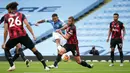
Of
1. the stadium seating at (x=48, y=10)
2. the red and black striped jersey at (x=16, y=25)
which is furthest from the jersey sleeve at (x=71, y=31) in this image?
the stadium seating at (x=48, y=10)

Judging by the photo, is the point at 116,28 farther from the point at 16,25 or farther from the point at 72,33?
the point at 16,25

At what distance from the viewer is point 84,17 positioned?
102ft

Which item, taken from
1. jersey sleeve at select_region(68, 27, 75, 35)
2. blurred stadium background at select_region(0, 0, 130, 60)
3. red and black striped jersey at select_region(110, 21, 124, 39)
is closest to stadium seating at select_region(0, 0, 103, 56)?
blurred stadium background at select_region(0, 0, 130, 60)

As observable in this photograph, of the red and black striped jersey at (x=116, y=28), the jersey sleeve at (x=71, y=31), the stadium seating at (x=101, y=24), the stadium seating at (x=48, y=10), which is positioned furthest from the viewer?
the stadium seating at (x=48, y=10)

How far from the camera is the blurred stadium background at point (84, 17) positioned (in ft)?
98.8

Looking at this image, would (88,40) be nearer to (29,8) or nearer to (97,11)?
(97,11)

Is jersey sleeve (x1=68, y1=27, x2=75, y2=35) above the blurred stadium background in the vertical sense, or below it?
above

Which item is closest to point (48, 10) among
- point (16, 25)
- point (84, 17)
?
point (84, 17)

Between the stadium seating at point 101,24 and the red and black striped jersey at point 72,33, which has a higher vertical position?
the red and black striped jersey at point 72,33

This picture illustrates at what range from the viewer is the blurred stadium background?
3012 cm

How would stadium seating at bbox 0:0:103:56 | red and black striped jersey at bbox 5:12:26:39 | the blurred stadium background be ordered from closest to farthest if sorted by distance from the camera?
red and black striped jersey at bbox 5:12:26:39, the blurred stadium background, stadium seating at bbox 0:0:103:56

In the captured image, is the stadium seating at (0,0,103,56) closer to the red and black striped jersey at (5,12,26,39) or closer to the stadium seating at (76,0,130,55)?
the stadium seating at (76,0,130,55)

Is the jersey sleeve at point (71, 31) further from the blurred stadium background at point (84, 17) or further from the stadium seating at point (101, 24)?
the stadium seating at point (101, 24)

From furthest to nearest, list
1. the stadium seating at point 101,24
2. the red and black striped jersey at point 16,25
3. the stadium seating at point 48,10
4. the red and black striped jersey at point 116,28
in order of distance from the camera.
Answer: the stadium seating at point 48,10 → the stadium seating at point 101,24 → the red and black striped jersey at point 116,28 → the red and black striped jersey at point 16,25
